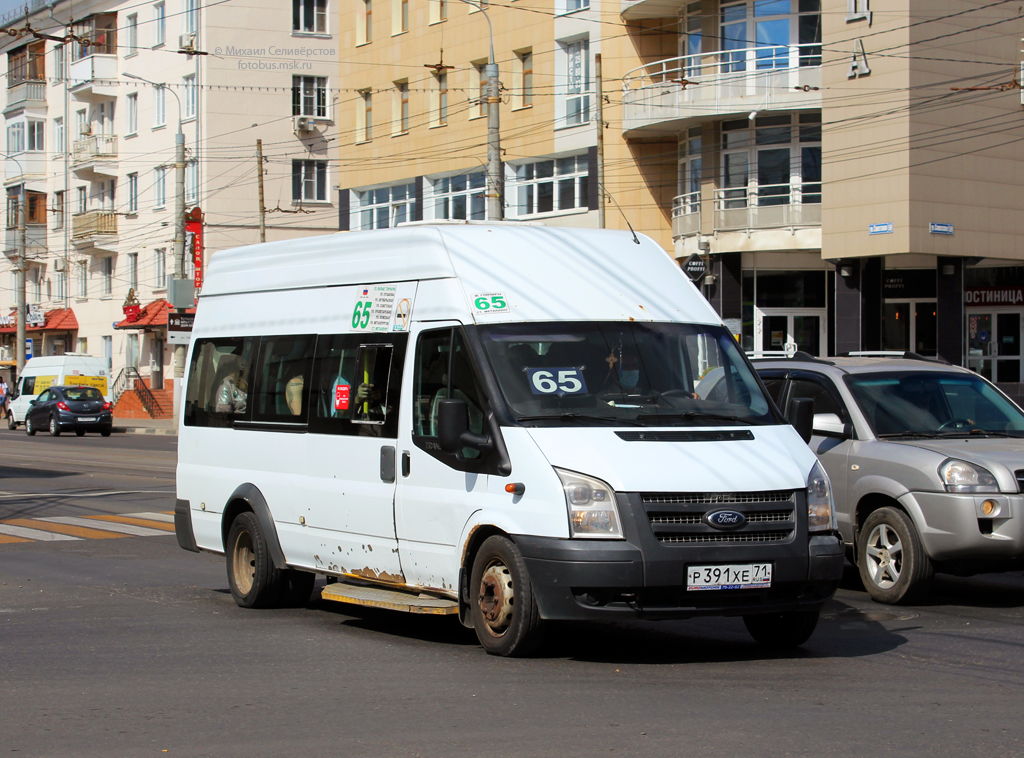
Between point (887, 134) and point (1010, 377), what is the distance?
8.46 meters

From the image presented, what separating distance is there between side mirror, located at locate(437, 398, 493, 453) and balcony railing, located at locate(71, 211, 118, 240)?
5788 cm

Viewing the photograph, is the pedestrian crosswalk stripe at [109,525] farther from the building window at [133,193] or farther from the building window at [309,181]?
the building window at [133,193]

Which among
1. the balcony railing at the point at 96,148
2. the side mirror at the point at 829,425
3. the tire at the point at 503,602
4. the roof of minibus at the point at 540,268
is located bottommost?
the tire at the point at 503,602

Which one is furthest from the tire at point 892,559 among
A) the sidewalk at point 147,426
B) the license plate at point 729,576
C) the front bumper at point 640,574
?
the sidewalk at point 147,426

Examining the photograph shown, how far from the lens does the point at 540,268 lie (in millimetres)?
8516

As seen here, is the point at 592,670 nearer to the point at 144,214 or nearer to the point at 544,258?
the point at 544,258

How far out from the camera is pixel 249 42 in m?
56.9

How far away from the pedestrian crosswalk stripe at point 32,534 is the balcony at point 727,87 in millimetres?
23820

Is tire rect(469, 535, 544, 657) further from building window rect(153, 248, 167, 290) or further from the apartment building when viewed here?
building window rect(153, 248, 167, 290)

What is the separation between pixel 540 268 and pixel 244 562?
132 inches

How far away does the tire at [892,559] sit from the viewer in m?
9.88

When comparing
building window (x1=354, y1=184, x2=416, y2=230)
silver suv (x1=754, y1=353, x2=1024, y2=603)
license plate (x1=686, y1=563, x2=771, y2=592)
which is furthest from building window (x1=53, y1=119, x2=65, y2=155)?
license plate (x1=686, y1=563, x2=771, y2=592)

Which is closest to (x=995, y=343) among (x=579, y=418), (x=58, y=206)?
(x=579, y=418)

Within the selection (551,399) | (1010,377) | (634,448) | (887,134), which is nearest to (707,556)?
(634,448)
